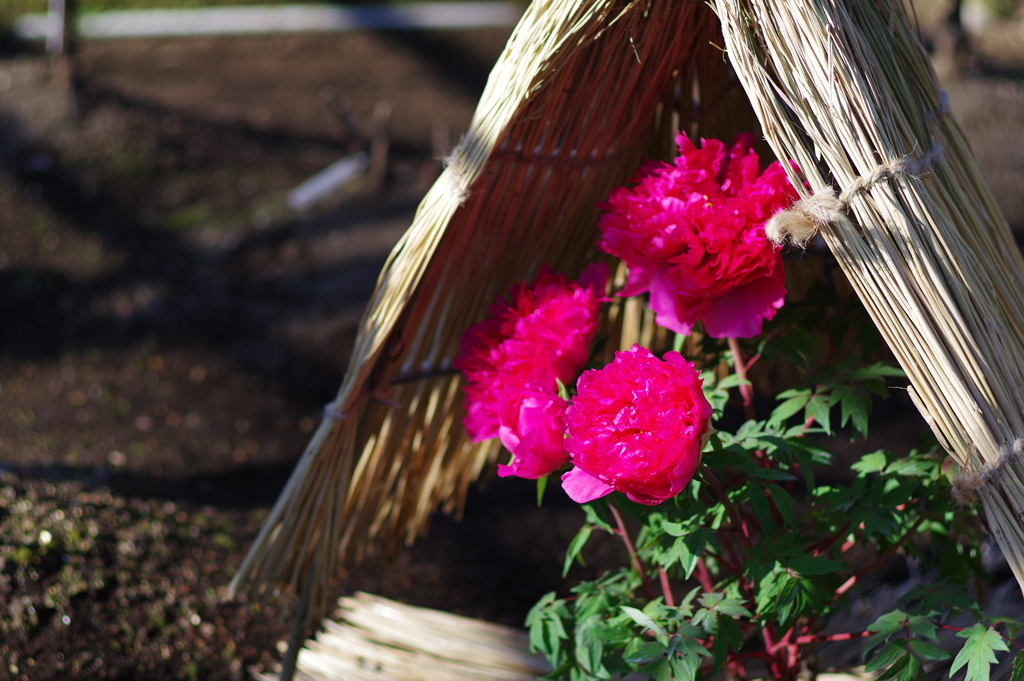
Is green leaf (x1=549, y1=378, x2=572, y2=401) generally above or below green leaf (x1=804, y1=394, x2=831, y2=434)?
below

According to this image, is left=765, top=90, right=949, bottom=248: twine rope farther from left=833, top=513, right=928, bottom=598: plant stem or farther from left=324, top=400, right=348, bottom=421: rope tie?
left=324, top=400, right=348, bottom=421: rope tie

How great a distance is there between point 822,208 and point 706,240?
11cm

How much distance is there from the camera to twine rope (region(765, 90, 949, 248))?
73cm

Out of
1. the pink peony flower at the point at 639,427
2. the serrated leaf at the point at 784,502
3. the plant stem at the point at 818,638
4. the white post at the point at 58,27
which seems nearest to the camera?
the pink peony flower at the point at 639,427

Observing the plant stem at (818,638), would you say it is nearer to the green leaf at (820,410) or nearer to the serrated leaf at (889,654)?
the serrated leaf at (889,654)

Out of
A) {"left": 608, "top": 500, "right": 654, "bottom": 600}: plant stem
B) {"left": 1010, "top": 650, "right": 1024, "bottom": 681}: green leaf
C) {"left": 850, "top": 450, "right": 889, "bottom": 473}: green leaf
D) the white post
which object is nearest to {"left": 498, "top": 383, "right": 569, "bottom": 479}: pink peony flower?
{"left": 608, "top": 500, "right": 654, "bottom": 600}: plant stem

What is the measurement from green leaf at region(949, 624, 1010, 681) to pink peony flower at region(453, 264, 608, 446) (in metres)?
0.48

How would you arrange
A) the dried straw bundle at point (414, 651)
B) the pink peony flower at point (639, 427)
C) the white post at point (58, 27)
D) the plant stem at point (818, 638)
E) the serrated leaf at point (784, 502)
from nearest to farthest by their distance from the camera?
the pink peony flower at point (639, 427) → the serrated leaf at point (784, 502) → the plant stem at point (818, 638) → the dried straw bundle at point (414, 651) → the white post at point (58, 27)

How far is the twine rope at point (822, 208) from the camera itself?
0.73 metres

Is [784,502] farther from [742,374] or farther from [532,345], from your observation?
[532,345]

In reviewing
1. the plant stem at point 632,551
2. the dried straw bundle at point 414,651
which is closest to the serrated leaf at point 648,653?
the plant stem at point 632,551

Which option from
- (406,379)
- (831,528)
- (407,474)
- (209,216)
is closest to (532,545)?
(407,474)

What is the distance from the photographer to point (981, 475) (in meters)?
0.72

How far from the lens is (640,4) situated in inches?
34.9
